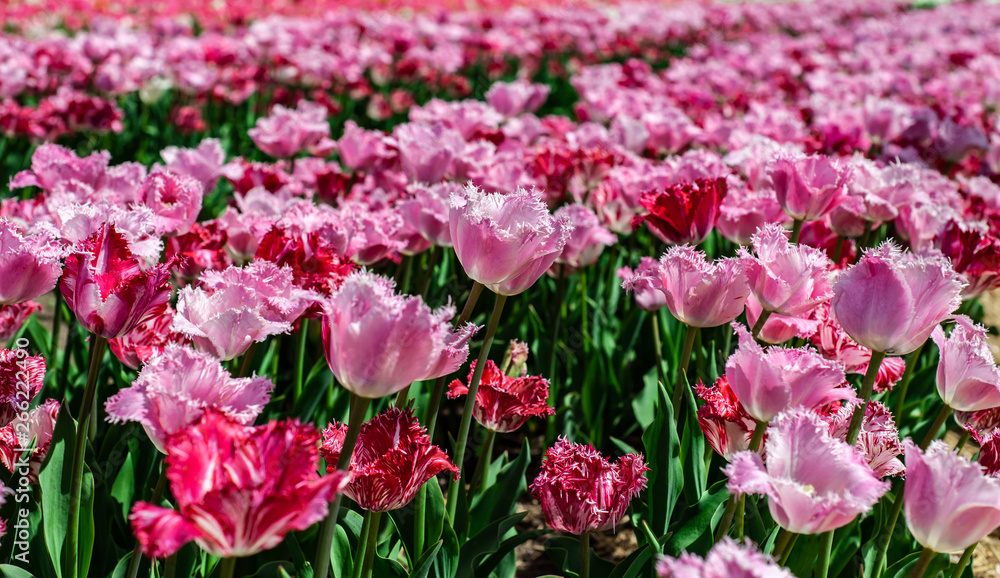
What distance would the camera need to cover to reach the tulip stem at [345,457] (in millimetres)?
937

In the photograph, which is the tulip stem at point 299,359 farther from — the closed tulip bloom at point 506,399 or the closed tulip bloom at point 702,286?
the closed tulip bloom at point 702,286

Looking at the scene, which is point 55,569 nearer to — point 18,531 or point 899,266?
point 18,531

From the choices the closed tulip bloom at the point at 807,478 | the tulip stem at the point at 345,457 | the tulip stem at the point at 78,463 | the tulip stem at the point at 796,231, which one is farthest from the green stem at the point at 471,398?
the tulip stem at the point at 796,231

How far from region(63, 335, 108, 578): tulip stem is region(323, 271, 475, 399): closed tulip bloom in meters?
0.44

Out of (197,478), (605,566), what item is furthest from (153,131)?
(197,478)

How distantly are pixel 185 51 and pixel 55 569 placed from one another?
4.75 metres

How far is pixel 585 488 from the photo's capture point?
1.28m

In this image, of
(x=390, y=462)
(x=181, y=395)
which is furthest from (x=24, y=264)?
(x=390, y=462)

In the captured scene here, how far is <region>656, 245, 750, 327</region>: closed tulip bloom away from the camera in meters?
1.33

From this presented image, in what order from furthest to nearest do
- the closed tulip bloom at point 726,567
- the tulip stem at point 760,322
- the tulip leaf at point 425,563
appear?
the tulip stem at point 760,322
the tulip leaf at point 425,563
the closed tulip bloom at point 726,567

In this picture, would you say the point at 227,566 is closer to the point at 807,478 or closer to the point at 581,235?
the point at 807,478

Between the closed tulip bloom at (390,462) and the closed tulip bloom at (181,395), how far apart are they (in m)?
0.21

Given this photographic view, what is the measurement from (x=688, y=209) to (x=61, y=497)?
132cm

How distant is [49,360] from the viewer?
2.19 metres
